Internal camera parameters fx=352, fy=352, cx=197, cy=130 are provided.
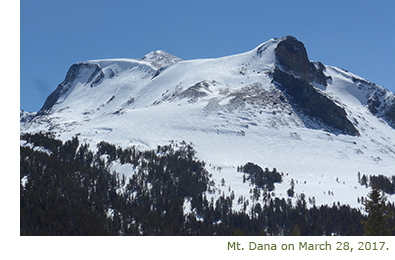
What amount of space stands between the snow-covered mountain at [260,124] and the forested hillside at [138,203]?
4.83m

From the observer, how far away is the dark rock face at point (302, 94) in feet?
457

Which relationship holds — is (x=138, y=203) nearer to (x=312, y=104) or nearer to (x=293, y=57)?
(x=312, y=104)

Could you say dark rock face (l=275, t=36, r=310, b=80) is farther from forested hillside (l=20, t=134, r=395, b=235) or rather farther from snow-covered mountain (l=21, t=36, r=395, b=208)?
forested hillside (l=20, t=134, r=395, b=235)

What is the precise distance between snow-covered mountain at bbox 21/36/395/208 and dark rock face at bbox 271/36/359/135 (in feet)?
1.40

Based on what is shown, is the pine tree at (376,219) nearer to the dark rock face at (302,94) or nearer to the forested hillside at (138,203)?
the forested hillside at (138,203)

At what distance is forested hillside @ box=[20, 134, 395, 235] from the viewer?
50.7 meters

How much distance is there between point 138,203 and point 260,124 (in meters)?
67.4

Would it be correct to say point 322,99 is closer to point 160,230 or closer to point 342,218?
point 342,218

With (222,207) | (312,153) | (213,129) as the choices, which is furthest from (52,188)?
(312,153)

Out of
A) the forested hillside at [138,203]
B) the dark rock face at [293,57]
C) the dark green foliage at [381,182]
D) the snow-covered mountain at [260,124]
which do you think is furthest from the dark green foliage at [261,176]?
the dark rock face at [293,57]

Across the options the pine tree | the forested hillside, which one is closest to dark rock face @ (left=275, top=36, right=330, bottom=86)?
the forested hillside

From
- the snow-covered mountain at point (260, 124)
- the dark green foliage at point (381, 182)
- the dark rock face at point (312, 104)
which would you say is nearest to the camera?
the dark green foliage at point (381, 182)

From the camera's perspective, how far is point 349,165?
97.2 metres

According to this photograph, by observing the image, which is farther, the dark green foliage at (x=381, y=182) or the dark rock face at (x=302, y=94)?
the dark rock face at (x=302, y=94)
